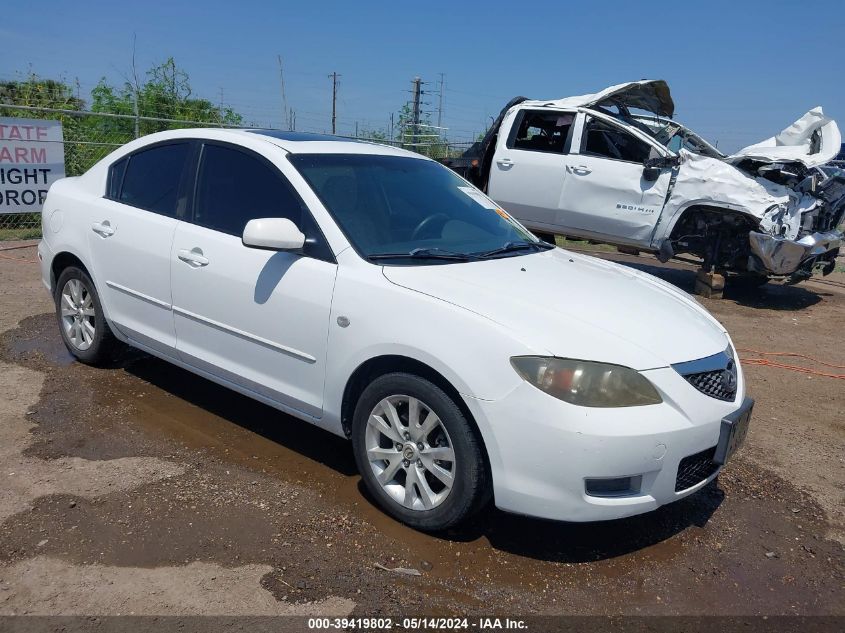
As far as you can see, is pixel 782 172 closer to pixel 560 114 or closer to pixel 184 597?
pixel 560 114

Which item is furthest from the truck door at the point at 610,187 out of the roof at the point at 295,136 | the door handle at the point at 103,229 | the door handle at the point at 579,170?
the door handle at the point at 103,229

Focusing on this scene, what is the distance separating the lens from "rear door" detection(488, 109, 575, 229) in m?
9.29

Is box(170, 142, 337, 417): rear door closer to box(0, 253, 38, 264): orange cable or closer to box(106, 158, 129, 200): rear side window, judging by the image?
box(106, 158, 129, 200): rear side window

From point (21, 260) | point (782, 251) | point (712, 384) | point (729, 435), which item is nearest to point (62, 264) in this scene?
point (712, 384)

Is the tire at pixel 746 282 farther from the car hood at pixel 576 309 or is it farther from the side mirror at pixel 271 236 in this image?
the side mirror at pixel 271 236

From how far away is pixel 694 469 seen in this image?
309cm

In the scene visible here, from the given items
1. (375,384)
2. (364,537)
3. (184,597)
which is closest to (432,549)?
(364,537)

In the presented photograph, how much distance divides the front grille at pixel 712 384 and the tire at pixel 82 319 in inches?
145

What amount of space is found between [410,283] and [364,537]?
44.8 inches

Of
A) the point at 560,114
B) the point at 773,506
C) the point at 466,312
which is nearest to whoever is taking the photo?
the point at 466,312

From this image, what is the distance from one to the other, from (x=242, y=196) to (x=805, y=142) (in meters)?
7.52

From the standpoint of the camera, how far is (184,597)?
8.92ft

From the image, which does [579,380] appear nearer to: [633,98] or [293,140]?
[293,140]

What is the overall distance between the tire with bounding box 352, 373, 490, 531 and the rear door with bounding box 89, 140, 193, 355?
62.5 inches
